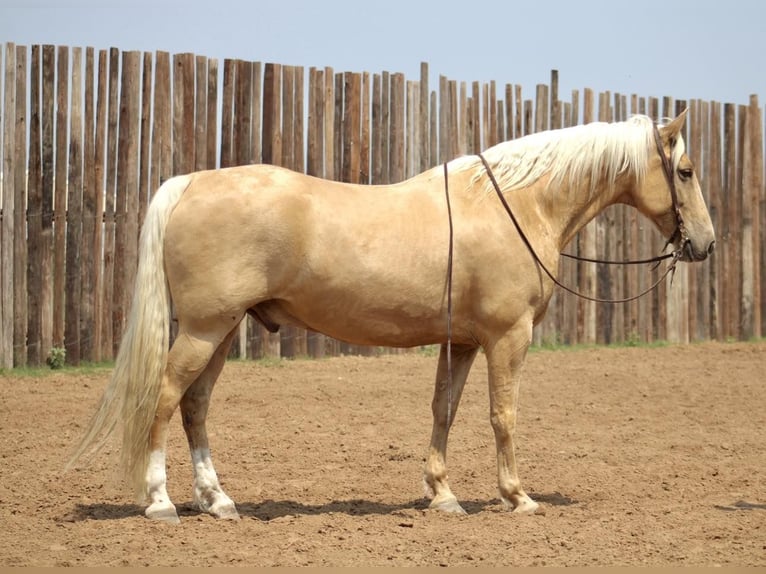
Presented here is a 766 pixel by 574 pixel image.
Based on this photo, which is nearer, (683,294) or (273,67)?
(273,67)

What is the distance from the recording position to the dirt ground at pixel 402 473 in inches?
192

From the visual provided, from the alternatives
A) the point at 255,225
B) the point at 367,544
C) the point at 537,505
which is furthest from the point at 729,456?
the point at 255,225

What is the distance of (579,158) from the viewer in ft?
20.0

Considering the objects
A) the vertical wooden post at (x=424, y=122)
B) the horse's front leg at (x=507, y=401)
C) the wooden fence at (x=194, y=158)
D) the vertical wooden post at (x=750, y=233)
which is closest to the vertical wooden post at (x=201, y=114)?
the wooden fence at (x=194, y=158)

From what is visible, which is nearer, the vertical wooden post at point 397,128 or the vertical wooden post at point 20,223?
the vertical wooden post at point 20,223

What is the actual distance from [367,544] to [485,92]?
8831mm

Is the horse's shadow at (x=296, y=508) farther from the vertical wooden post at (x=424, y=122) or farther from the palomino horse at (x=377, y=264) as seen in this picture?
the vertical wooden post at (x=424, y=122)

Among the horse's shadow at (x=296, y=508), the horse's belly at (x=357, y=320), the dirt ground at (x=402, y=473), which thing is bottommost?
the horse's shadow at (x=296, y=508)

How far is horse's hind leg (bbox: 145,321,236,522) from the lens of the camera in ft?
17.7

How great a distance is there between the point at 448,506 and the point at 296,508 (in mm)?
894

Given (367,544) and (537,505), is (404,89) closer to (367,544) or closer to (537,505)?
(537,505)

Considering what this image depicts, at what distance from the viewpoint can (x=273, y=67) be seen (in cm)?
1137

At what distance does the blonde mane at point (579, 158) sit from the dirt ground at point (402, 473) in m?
1.97

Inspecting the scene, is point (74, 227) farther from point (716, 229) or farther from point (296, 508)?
point (716, 229)
